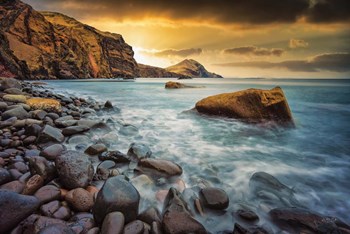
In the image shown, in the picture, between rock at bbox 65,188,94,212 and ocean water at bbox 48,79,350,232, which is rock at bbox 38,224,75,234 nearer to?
rock at bbox 65,188,94,212

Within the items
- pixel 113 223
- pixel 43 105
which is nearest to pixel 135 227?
pixel 113 223

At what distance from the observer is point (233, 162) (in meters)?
3.92

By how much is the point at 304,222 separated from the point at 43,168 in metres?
3.14

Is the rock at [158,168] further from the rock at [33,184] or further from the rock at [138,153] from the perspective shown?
the rock at [33,184]

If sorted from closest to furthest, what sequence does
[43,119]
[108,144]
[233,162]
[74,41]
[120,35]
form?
1. [233,162]
2. [108,144]
3. [43,119]
4. [74,41]
5. [120,35]

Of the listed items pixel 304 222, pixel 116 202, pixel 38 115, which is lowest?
pixel 304 222

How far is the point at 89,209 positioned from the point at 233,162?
273 cm

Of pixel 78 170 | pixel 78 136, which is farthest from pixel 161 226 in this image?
pixel 78 136

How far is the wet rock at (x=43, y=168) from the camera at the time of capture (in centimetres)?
250

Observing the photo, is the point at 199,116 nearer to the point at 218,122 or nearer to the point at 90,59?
the point at 218,122

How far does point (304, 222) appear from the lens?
2139 millimetres

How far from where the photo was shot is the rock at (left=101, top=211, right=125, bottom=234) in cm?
181

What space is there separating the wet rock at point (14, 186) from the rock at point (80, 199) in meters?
0.55

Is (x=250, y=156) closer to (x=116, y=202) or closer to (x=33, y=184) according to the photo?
(x=116, y=202)
